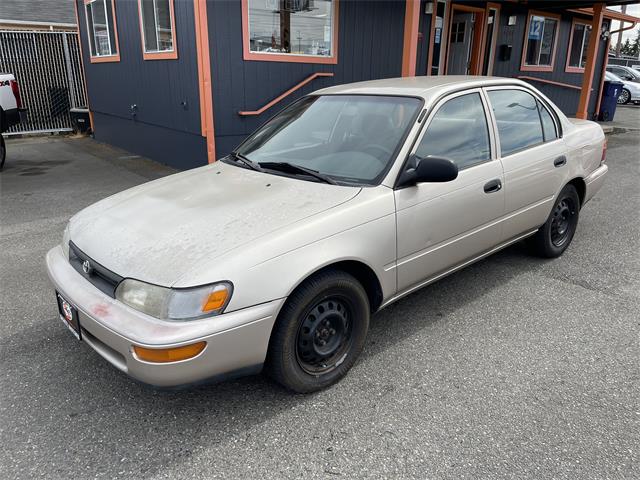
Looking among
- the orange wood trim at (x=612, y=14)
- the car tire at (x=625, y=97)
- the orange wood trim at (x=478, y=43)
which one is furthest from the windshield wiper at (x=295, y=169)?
the car tire at (x=625, y=97)

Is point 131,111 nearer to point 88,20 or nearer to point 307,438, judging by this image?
point 88,20

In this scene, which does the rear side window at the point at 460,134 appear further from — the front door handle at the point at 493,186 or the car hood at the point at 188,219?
the car hood at the point at 188,219

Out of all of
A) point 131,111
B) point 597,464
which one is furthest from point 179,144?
point 597,464

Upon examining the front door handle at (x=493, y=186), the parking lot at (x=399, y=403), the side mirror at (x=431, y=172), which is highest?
the side mirror at (x=431, y=172)

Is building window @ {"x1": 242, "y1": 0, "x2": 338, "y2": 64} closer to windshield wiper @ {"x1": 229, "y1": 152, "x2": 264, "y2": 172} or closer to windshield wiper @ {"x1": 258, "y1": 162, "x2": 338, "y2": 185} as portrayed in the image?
windshield wiper @ {"x1": 229, "y1": 152, "x2": 264, "y2": 172}

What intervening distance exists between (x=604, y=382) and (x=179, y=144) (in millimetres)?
7370

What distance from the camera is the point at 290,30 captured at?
8.25 meters

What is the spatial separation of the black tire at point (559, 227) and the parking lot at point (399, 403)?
0.42 metres

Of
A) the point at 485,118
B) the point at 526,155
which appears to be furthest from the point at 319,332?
the point at 526,155

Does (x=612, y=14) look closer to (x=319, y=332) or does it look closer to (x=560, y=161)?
(x=560, y=161)

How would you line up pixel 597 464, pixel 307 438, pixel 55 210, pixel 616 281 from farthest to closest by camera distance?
pixel 55 210 < pixel 616 281 < pixel 307 438 < pixel 597 464

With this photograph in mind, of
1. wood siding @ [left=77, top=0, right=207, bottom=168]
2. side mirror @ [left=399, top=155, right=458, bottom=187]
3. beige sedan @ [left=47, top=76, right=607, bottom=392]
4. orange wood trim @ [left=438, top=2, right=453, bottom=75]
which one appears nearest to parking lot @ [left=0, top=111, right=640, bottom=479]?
beige sedan @ [left=47, top=76, right=607, bottom=392]

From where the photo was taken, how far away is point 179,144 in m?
8.61

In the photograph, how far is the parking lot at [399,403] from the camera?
235cm
